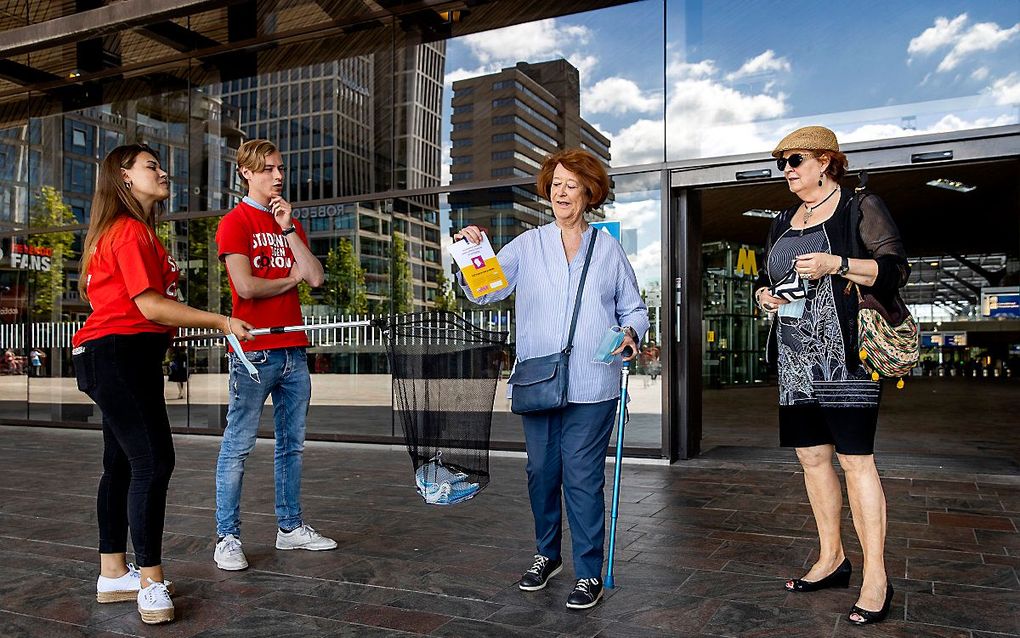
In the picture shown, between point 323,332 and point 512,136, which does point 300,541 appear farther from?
point 323,332

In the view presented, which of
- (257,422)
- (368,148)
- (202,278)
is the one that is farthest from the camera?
(202,278)

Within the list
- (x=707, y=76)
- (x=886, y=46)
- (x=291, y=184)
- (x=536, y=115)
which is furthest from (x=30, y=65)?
(x=886, y=46)

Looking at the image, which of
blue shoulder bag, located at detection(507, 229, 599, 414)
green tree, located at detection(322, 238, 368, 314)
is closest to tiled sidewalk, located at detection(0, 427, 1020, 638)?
blue shoulder bag, located at detection(507, 229, 599, 414)

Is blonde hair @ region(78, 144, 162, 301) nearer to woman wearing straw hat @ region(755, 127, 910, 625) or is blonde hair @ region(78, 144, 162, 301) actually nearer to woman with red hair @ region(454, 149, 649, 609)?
woman with red hair @ region(454, 149, 649, 609)

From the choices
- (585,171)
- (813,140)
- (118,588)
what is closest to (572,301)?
(585,171)

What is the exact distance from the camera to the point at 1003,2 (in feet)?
20.7

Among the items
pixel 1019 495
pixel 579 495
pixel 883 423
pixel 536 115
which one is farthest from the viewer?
pixel 883 423

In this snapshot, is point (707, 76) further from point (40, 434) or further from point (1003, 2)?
point (40, 434)

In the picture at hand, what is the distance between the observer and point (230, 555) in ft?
12.2

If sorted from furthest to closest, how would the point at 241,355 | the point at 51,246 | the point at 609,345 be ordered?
the point at 51,246 < the point at 241,355 < the point at 609,345

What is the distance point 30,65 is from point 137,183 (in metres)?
8.64

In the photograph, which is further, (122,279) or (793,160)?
(793,160)

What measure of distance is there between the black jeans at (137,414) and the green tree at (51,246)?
8286 millimetres

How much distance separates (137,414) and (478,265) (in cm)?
138
